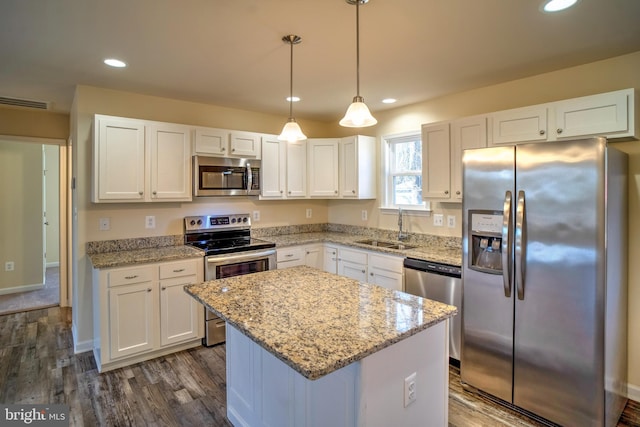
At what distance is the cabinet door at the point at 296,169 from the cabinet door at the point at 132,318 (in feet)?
6.35

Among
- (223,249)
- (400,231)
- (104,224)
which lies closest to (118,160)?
(104,224)

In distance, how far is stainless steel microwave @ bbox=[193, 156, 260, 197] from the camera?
139 inches

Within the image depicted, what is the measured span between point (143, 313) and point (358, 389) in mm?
2365

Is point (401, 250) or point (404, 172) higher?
point (404, 172)

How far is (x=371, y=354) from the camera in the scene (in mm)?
1268

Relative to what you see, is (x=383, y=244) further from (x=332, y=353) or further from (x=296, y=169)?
(x=332, y=353)

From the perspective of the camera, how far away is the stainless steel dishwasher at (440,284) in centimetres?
279

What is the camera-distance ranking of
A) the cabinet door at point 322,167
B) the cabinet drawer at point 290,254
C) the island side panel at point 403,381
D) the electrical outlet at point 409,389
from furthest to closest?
the cabinet door at point 322,167, the cabinet drawer at point 290,254, the electrical outlet at point 409,389, the island side panel at point 403,381

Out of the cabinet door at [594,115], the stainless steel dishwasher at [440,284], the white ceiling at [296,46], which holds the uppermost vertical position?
the white ceiling at [296,46]

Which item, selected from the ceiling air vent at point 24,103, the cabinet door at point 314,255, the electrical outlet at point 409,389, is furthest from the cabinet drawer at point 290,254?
the ceiling air vent at point 24,103

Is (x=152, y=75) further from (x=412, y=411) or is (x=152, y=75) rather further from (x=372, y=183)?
(x=412, y=411)

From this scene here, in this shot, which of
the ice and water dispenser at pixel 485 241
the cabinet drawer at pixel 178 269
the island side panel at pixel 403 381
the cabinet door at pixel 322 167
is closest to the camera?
the island side panel at pixel 403 381

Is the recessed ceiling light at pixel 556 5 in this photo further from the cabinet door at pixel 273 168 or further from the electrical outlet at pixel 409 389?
the cabinet door at pixel 273 168

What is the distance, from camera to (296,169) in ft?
14.1
